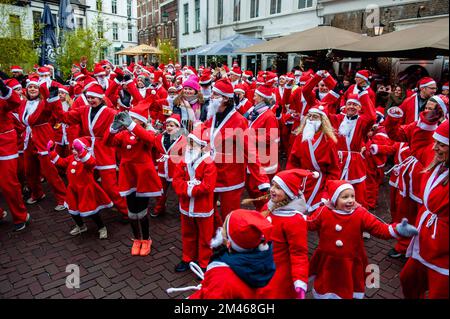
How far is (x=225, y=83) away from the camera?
467 cm

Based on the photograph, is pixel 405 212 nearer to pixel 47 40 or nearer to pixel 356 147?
pixel 356 147

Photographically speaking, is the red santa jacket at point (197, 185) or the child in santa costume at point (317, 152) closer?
the red santa jacket at point (197, 185)

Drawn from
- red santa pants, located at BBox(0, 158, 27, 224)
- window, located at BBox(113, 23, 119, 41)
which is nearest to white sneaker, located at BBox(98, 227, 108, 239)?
red santa pants, located at BBox(0, 158, 27, 224)

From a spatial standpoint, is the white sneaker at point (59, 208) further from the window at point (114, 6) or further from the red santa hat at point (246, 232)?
the window at point (114, 6)

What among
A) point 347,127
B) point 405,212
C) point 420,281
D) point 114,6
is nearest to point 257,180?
point 347,127

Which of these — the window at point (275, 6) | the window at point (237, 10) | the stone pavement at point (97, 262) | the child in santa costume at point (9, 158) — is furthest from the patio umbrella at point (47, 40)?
the window at point (237, 10)

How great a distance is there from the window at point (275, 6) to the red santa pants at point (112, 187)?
58.0 feet

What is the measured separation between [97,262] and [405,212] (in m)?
4.24

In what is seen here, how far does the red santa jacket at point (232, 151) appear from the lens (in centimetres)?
454

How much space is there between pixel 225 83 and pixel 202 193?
63.1 inches

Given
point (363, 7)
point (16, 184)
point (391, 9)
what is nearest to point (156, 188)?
point (16, 184)

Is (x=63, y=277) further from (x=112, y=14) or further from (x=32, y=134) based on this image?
(x=112, y=14)

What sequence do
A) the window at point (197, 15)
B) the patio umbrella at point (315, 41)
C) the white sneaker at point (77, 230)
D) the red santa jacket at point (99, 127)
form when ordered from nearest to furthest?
the white sneaker at point (77, 230), the red santa jacket at point (99, 127), the patio umbrella at point (315, 41), the window at point (197, 15)

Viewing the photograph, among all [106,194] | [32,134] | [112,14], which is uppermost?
[112,14]
